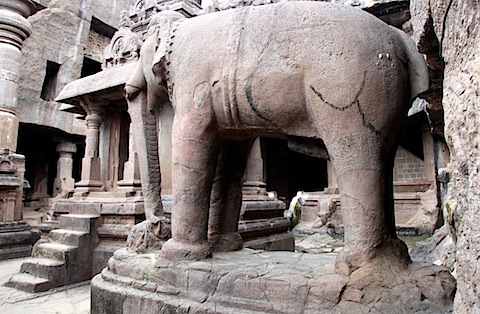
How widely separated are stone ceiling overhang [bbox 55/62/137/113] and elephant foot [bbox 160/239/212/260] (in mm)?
2734

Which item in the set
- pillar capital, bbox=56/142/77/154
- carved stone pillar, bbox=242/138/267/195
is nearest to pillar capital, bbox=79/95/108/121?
carved stone pillar, bbox=242/138/267/195

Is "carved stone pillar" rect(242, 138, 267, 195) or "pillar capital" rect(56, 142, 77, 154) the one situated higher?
"pillar capital" rect(56, 142, 77, 154)

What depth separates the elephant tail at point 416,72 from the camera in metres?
1.87

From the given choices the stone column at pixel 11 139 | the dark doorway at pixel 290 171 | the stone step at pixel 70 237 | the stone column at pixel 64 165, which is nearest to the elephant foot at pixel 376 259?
the stone step at pixel 70 237

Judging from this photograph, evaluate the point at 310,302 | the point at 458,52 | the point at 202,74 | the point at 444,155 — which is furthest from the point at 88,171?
the point at 444,155

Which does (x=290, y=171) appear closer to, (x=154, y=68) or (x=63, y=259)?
(x=63, y=259)

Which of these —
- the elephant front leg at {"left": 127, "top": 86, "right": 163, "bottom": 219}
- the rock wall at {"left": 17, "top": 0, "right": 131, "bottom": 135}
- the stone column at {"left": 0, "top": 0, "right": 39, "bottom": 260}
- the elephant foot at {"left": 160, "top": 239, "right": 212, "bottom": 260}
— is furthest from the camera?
the rock wall at {"left": 17, "top": 0, "right": 131, "bottom": 135}

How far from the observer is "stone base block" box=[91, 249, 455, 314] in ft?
5.31

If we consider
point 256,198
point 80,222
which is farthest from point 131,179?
point 256,198

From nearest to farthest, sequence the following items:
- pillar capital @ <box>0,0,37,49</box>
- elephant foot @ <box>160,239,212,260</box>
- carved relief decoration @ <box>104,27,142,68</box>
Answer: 1. elephant foot @ <box>160,239,212,260</box>
2. carved relief decoration @ <box>104,27,142,68</box>
3. pillar capital @ <box>0,0,37,49</box>

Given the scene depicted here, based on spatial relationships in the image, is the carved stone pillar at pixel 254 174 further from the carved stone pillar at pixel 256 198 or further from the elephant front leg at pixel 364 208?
the elephant front leg at pixel 364 208

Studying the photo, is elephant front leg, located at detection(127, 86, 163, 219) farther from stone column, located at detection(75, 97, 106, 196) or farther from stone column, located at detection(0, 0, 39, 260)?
stone column, located at detection(0, 0, 39, 260)

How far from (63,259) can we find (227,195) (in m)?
2.30

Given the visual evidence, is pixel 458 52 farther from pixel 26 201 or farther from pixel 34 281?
pixel 26 201
